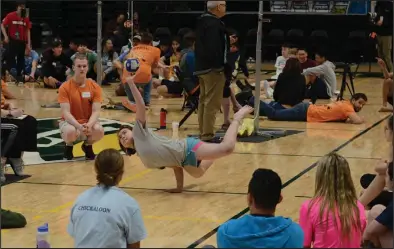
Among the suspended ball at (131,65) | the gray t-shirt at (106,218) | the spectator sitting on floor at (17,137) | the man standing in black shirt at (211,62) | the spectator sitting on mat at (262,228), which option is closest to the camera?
the spectator sitting on mat at (262,228)

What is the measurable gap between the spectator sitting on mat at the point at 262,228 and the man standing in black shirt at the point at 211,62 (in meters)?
6.25

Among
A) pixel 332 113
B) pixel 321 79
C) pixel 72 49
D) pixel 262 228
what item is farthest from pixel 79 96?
pixel 72 49

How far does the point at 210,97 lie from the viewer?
10312 mm

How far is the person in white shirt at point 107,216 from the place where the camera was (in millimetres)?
4254

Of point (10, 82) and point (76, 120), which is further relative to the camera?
point (10, 82)

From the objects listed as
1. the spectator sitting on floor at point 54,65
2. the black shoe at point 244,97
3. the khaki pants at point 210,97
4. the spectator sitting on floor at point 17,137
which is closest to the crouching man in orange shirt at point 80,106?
the spectator sitting on floor at point 17,137

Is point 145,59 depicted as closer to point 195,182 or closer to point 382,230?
point 195,182

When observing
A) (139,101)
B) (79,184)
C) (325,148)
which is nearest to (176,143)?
(139,101)

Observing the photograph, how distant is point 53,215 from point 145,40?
7332mm

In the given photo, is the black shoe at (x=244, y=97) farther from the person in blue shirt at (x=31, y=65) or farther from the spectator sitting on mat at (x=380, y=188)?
the spectator sitting on mat at (x=380, y=188)

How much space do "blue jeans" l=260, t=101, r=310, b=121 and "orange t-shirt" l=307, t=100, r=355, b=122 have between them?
144 mm

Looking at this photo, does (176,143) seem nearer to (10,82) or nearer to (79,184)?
(79,184)

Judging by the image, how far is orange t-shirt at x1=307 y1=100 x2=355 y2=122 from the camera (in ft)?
42.2

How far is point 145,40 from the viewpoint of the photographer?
45.2 feet
